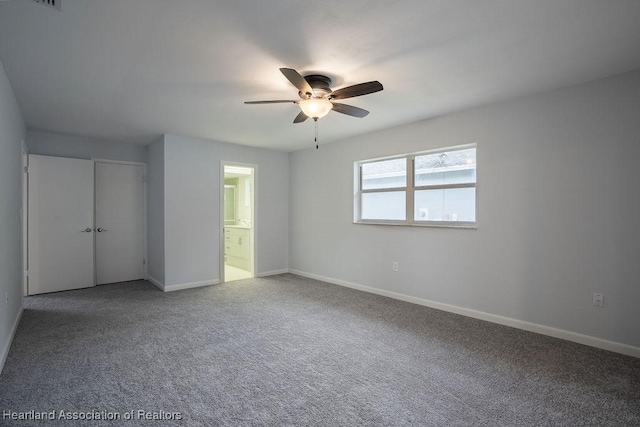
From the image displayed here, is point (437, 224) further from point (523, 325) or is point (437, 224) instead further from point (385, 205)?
point (523, 325)

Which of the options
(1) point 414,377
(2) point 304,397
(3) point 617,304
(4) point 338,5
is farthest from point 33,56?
(3) point 617,304

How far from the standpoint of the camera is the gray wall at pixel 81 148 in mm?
4719

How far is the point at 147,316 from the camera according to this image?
3.65 meters

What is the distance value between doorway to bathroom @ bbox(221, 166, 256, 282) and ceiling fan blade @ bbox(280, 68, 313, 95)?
10.7ft

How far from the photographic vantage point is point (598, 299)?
287 cm

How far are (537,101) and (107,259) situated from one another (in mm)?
6395

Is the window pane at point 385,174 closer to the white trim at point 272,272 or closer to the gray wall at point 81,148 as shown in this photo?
the white trim at point 272,272

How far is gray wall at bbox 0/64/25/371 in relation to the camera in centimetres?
260

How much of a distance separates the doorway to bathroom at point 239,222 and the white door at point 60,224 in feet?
6.79

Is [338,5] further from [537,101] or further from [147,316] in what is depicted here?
[147,316]

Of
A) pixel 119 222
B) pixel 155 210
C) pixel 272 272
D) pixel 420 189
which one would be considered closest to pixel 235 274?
pixel 272 272

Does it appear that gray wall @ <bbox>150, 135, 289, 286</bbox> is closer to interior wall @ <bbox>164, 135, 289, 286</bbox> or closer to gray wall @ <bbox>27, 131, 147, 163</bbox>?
interior wall @ <bbox>164, 135, 289, 286</bbox>

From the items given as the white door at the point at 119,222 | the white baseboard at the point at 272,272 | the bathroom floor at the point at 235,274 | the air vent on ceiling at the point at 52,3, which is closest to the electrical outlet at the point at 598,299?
the air vent on ceiling at the point at 52,3

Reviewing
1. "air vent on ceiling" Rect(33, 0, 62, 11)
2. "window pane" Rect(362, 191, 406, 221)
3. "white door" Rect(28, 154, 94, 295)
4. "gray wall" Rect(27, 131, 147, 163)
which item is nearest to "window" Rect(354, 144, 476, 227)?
"window pane" Rect(362, 191, 406, 221)
